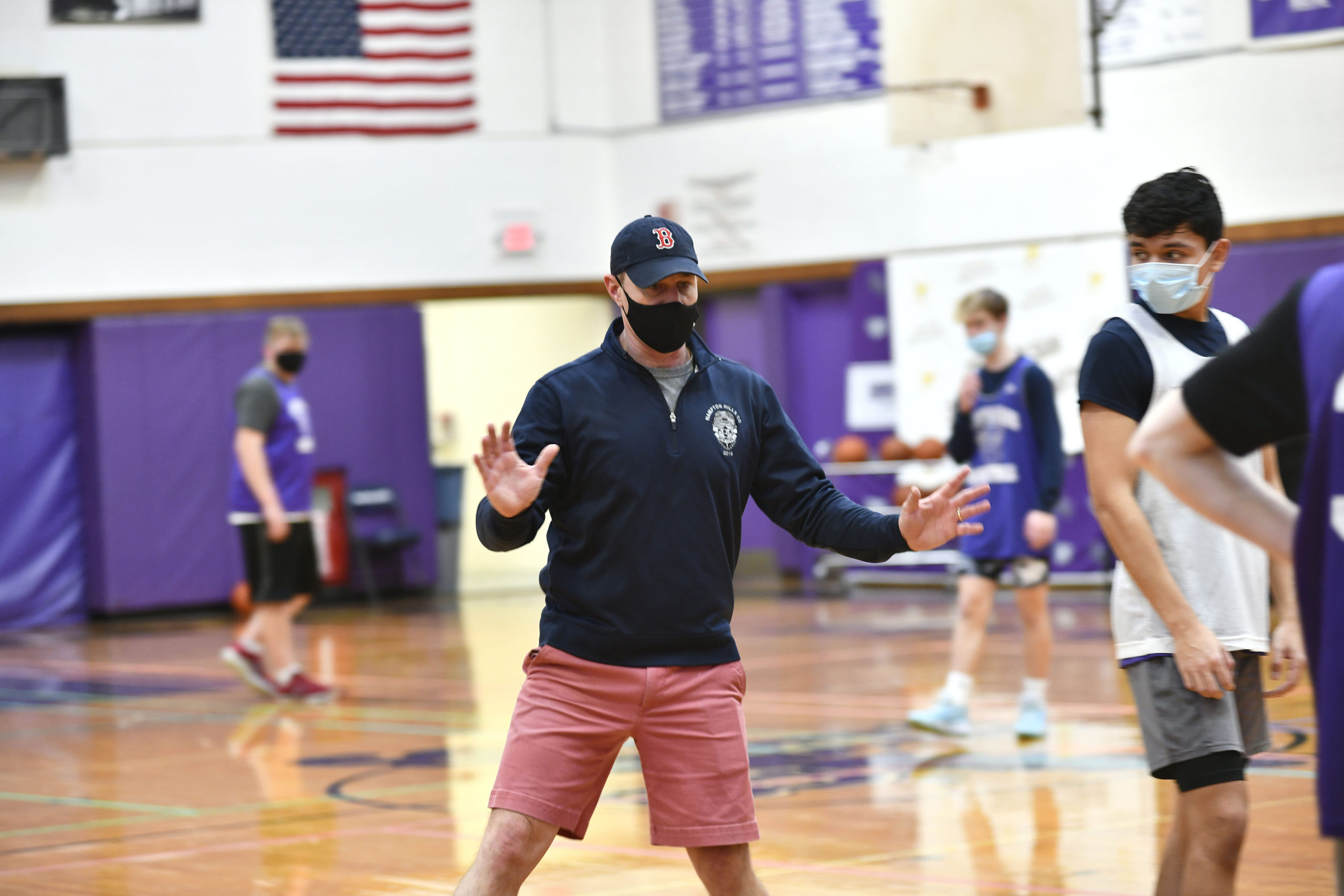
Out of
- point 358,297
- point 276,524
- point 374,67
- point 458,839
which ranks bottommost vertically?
point 458,839

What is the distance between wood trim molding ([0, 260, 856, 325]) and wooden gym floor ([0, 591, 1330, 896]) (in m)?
5.62

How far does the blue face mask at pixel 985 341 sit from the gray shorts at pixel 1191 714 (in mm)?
4944

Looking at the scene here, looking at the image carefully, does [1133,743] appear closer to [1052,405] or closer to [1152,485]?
[1052,405]

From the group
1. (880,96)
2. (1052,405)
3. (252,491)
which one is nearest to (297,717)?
(252,491)

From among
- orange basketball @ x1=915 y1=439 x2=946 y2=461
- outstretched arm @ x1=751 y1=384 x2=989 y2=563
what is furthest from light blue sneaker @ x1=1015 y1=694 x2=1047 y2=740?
orange basketball @ x1=915 y1=439 x2=946 y2=461

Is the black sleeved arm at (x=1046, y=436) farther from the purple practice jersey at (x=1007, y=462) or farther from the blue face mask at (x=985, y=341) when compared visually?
the blue face mask at (x=985, y=341)

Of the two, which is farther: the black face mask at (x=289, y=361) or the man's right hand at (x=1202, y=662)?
the black face mask at (x=289, y=361)

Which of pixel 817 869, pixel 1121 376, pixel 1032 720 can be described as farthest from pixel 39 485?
pixel 1121 376

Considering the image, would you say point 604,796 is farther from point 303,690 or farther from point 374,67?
point 374,67

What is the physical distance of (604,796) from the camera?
7.83m

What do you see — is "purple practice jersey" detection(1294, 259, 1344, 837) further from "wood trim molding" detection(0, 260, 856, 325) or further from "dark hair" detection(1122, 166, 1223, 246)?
"wood trim molding" detection(0, 260, 856, 325)

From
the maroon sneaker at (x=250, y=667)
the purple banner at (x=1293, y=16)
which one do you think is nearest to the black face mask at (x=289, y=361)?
the maroon sneaker at (x=250, y=667)

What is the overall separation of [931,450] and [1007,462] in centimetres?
793

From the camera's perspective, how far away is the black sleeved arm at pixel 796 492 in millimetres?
4406
